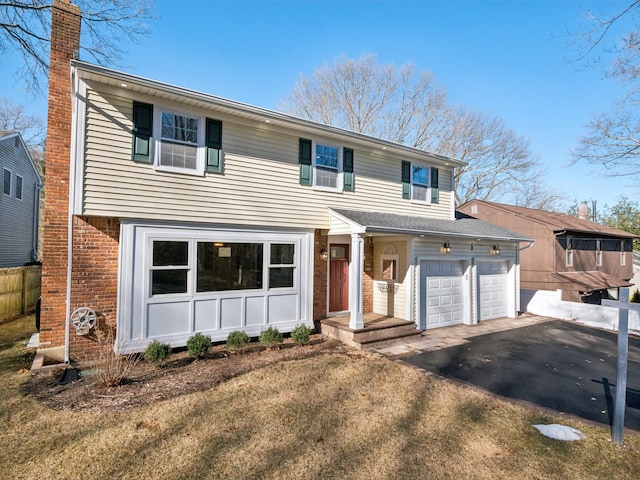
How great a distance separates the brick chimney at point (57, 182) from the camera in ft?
21.6

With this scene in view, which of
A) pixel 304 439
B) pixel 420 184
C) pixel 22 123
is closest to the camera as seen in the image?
pixel 304 439

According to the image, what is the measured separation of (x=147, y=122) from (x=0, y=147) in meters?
12.7

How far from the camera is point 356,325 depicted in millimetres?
8383

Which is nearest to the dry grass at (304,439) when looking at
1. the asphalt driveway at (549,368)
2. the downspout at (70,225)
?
the asphalt driveway at (549,368)

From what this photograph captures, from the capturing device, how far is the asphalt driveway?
18.2ft

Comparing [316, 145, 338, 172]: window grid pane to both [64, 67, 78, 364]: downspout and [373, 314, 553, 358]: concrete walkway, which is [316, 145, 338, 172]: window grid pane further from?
[64, 67, 78, 364]: downspout

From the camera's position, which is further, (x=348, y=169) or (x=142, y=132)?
(x=348, y=169)

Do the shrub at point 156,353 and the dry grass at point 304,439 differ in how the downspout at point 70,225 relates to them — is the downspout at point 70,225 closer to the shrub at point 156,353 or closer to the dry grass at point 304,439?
the dry grass at point 304,439

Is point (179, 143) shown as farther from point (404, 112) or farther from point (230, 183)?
point (404, 112)

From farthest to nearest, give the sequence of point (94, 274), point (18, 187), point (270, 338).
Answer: point (18, 187), point (270, 338), point (94, 274)

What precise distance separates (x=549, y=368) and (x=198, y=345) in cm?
741

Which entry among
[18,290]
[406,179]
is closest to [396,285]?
[406,179]

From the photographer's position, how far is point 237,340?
7.55 m

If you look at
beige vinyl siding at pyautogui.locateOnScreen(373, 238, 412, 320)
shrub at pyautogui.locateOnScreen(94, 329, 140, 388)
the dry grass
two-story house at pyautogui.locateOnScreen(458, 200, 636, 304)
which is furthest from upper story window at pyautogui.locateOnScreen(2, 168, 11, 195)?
two-story house at pyautogui.locateOnScreen(458, 200, 636, 304)
